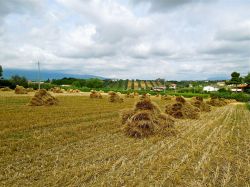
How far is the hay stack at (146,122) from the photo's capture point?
39.7 feet

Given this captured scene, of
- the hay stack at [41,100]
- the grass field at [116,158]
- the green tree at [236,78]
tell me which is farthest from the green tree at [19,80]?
the green tree at [236,78]

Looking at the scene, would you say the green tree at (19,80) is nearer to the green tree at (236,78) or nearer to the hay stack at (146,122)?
the hay stack at (146,122)

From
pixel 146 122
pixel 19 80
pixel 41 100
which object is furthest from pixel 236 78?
pixel 146 122

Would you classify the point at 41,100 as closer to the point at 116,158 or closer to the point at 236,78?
the point at 116,158

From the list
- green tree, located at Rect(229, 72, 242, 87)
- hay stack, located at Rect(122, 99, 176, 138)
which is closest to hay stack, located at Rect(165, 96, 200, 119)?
hay stack, located at Rect(122, 99, 176, 138)

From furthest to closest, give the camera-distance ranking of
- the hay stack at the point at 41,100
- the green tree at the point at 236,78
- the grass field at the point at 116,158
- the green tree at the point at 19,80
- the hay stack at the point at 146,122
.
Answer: the green tree at the point at 236,78 → the green tree at the point at 19,80 → the hay stack at the point at 41,100 → the hay stack at the point at 146,122 → the grass field at the point at 116,158

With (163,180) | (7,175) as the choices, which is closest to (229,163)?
(163,180)

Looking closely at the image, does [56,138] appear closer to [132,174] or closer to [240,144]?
[132,174]

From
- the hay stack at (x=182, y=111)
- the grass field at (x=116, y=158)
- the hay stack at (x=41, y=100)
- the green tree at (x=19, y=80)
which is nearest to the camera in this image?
the grass field at (x=116, y=158)

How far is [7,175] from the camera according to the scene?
258 inches

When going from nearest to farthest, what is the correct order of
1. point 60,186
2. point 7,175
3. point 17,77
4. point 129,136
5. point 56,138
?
point 60,186
point 7,175
point 56,138
point 129,136
point 17,77

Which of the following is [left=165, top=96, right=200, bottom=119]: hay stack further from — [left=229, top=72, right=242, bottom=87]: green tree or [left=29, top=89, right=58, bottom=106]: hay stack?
[left=229, top=72, right=242, bottom=87]: green tree

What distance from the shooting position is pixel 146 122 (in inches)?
485

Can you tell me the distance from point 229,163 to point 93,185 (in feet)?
13.7
